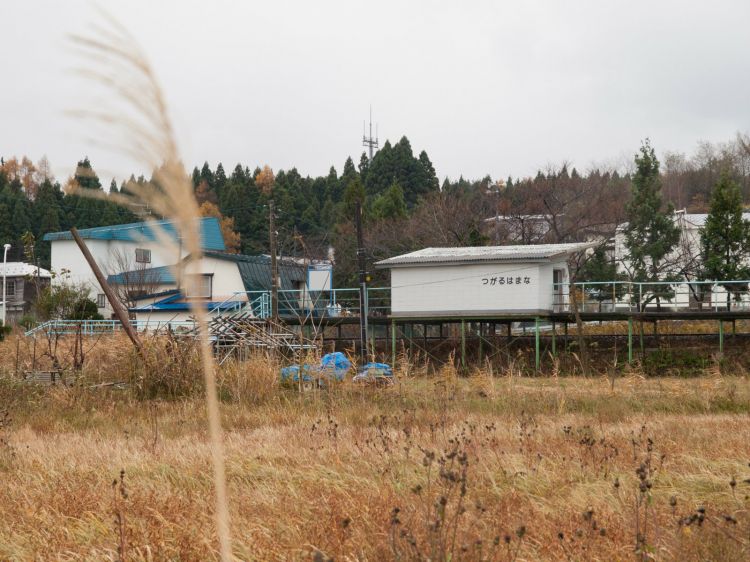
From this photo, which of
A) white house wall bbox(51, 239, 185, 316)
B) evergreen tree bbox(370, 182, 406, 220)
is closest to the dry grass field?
white house wall bbox(51, 239, 185, 316)

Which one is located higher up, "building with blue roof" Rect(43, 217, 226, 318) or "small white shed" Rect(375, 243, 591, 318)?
"building with blue roof" Rect(43, 217, 226, 318)

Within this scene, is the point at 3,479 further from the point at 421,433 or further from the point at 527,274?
the point at 527,274

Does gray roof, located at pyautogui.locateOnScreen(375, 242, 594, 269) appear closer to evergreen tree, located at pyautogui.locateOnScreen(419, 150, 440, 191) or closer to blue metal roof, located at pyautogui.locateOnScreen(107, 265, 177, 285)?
blue metal roof, located at pyautogui.locateOnScreen(107, 265, 177, 285)

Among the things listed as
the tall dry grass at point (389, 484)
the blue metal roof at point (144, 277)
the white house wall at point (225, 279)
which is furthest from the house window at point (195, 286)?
the blue metal roof at point (144, 277)

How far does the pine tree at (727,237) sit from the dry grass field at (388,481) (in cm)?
2569

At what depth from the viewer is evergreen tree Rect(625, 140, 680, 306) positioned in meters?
40.5

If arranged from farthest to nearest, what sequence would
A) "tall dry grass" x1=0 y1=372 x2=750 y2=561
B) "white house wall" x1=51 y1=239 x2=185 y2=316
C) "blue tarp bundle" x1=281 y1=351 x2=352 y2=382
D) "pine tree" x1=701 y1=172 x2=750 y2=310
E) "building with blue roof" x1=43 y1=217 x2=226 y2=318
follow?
"white house wall" x1=51 y1=239 x2=185 y2=316 → "building with blue roof" x1=43 y1=217 x2=226 y2=318 → "pine tree" x1=701 y1=172 x2=750 y2=310 → "blue tarp bundle" x1=281 y1=351 x2=352 y2=382 → "tall dry grass" x1=0 y1=372 x2=750 y2=561

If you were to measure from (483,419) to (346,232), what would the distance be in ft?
143

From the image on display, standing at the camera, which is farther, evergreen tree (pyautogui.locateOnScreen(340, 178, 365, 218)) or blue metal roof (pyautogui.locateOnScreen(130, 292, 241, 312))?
evergreen tree (pyautogui.locateOnScreen(340, 178, 365, 218))

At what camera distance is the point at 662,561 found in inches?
180

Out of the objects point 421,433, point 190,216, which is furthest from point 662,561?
point 421,433

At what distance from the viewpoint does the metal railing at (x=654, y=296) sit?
3334 centimetres

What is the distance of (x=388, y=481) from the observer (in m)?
6.82

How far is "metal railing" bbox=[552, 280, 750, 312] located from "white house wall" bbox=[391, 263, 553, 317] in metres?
1.11
